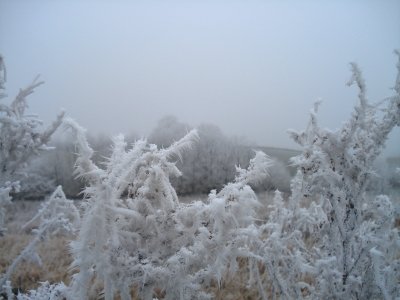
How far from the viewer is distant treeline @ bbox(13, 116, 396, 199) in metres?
2.29

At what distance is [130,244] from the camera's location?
0.51m

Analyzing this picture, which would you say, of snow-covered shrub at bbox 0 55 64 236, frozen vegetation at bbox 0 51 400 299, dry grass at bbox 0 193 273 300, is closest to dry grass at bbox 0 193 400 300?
dry grass at bbox 0 193 273 300

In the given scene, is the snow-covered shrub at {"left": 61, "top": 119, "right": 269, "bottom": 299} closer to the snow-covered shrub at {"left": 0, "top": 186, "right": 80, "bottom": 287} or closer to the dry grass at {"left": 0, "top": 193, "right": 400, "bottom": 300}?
the snow-covered shrub at {"left": 0, "top": 186, "right": 80, "bottom": 287}

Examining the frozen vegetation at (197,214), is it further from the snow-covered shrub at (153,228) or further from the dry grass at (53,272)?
the dry grass at (53,272)

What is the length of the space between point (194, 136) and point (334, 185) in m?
0.34

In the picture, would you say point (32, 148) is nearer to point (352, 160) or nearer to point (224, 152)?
point (352, 160)

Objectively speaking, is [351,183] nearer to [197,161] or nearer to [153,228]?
[153,228]

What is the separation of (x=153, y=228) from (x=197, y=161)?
1812 millimetres

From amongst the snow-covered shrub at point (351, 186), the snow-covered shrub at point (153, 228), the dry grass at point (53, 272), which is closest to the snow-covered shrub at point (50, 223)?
the dry grass at point (53, 272)

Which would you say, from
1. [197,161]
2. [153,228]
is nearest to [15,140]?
[153,228]

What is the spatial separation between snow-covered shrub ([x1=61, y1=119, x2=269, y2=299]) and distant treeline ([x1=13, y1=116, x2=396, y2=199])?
1.51 meters

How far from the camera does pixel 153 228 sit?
1.73 feet

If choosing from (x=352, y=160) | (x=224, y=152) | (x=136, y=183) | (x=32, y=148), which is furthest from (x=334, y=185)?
(x=224, y=152)

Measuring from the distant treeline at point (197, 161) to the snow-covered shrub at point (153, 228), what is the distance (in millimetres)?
1511
